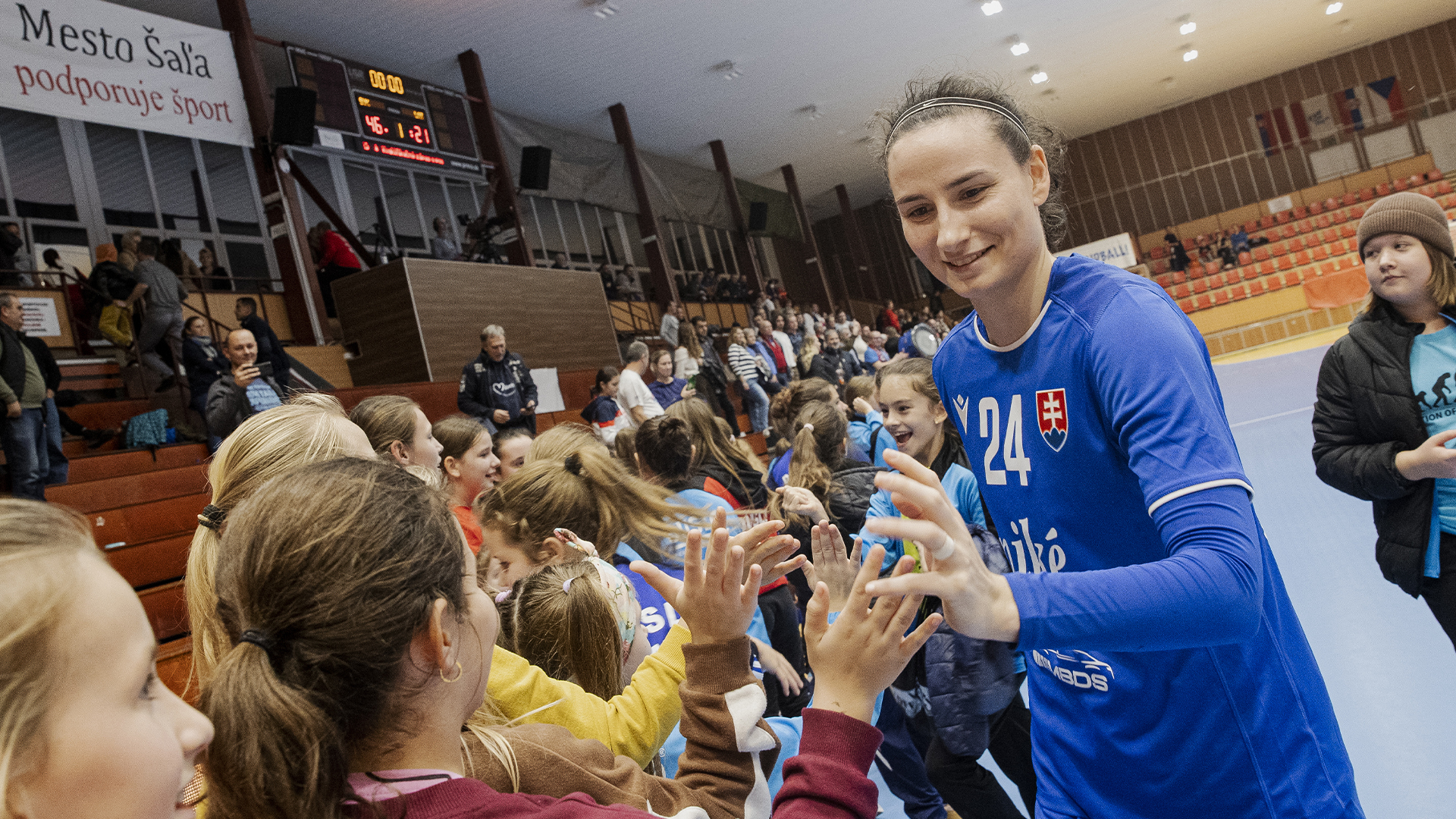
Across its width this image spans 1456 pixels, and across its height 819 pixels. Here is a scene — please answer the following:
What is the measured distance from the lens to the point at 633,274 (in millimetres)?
14312

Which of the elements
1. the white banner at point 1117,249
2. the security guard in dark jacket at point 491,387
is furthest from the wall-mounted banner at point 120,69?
the white banner at point 1117,249

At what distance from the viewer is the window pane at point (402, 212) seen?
39.3ft

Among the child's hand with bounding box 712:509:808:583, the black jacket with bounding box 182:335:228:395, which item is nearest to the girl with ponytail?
the child's hand with bounding box 712:509:808:583

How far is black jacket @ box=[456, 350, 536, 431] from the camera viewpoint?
710 cm

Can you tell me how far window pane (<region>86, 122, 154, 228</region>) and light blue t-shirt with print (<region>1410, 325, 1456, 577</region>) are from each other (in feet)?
36.5

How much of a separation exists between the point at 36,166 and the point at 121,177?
76cm

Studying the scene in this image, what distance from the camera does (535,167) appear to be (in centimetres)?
1175

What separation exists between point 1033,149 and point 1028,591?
792 mm

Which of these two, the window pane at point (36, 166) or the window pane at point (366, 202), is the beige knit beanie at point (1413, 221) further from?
the window pane at point (366, 202)

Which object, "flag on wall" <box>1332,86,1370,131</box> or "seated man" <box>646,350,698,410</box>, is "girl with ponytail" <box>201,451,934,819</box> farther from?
"flag on wall" <box>1332,86,1370,131</box>

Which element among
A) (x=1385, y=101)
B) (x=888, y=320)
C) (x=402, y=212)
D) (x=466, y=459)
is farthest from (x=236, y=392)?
(x=1385, y=101)

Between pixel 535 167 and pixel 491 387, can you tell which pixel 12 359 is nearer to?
pixel 491 387

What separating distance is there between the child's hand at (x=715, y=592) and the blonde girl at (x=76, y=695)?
0.61 metres

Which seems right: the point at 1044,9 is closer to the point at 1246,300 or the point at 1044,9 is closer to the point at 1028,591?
the point at 1246,300
